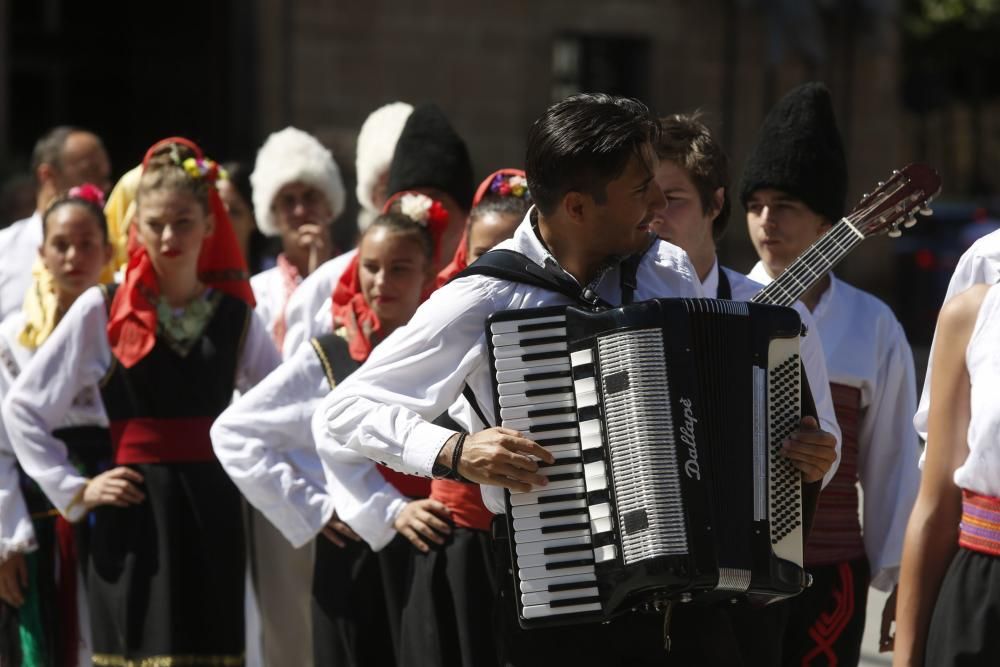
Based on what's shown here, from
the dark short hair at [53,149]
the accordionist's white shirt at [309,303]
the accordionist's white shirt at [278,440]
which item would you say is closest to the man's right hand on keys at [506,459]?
the accordionist's white shirt at [278,440]

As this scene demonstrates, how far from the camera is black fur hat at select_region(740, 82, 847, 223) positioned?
16.2 ft

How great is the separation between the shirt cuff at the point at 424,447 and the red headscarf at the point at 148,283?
6.84 feet

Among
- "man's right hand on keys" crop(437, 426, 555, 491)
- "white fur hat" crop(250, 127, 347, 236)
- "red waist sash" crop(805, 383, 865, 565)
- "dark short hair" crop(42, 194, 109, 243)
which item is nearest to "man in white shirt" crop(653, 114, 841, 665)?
"red waist sash" crop(805, 383, 865, 565)

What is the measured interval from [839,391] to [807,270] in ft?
2.97

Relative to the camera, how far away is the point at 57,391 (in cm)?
559

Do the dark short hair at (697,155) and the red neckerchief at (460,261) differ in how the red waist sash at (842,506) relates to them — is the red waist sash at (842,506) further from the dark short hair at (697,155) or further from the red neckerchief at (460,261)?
the red neckerchief at (460,261)

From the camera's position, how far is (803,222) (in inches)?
195

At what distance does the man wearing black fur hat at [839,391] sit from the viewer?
4645 mm

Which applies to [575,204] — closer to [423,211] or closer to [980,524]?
[980,524]

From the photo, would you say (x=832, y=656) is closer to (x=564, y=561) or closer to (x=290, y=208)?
(x=564, y=561)

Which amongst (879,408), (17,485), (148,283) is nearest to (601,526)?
(879,408)

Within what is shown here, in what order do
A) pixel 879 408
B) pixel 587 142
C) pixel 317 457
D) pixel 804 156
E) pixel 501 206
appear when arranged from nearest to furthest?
pixel 587 142
pixel 879 408
pixel 804 156
pixel 501 206
pixel 317 457

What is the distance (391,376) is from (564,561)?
0.62 meters

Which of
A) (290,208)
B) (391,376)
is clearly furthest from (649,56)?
(391,376)
